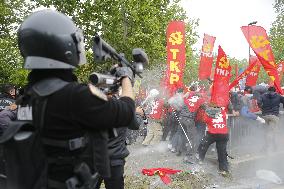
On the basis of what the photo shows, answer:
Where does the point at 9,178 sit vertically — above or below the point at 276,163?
above

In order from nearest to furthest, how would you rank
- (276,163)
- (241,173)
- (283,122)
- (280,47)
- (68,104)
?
(68,104), (241,173), (276,163), (283,122), (280,47)

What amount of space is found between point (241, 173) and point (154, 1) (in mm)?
10244

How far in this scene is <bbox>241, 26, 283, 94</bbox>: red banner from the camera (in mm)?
10789

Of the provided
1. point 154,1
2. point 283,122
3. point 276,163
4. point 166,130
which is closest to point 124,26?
point 154,1

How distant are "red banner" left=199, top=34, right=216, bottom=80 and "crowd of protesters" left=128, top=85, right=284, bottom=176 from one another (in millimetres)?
1099

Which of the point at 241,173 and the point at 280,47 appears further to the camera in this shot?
the point at 280,47

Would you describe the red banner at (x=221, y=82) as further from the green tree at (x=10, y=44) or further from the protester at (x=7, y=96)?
the green tree at (x=10, y=44)

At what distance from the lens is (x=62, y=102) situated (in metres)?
2.33

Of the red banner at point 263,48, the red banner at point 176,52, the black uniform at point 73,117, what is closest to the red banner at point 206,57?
the red banner at point 263,48

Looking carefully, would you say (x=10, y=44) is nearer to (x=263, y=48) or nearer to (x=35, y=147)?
(x=263, y=48)

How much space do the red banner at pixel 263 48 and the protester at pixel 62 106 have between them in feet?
29.3

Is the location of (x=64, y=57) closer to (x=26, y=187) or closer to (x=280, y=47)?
(x=26, y=187)

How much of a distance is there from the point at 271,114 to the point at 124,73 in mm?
8910

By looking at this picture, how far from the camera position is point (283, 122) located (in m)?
12.1
